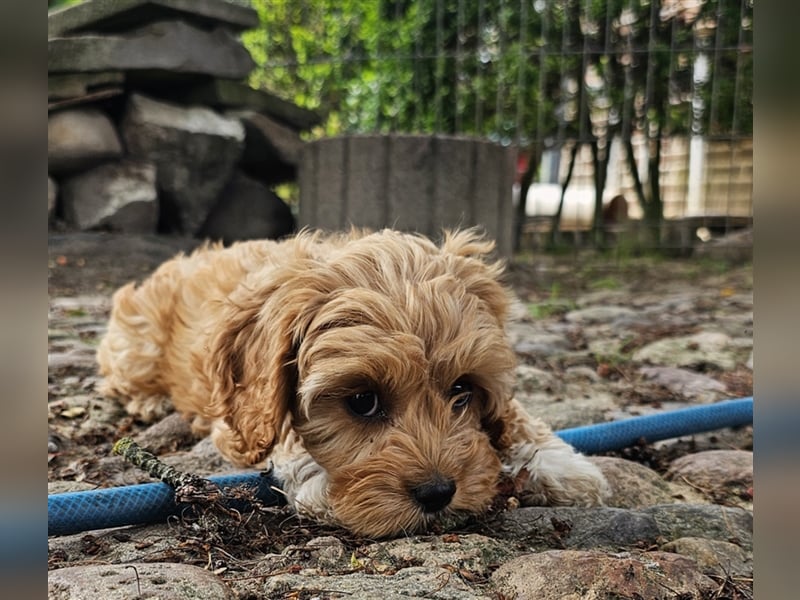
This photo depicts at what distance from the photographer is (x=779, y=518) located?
2.86ft

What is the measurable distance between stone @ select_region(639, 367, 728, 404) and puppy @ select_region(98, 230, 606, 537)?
1777mm

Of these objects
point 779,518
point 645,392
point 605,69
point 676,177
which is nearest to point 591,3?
point 605,69

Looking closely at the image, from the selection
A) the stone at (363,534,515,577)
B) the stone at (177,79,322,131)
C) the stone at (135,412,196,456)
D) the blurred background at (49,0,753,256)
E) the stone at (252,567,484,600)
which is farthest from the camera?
the blurred background at (49,0,753,256)

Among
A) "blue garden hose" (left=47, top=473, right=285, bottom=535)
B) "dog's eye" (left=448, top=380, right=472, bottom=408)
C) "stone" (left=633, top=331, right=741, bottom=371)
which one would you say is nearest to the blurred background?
"stone" (left=633, top=331, right=741, bottom=371)

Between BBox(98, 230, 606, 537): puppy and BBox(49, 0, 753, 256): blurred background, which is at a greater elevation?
BBox(49, 0, 753, 256): blurred background

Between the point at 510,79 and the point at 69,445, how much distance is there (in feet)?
35.5

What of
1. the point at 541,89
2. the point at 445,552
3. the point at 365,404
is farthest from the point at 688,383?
the point at 541,89

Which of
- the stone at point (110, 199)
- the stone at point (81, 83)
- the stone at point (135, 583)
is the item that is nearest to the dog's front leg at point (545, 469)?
the stone at point (135, 583)

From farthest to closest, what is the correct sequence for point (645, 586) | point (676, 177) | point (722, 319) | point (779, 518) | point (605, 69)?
point (676, 177) < point (605, 69) < point (722, 319) < point (645, 586) < point (779, 518)

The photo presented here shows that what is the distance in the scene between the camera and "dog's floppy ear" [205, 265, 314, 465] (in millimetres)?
3377

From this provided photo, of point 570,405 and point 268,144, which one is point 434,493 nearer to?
point 570,405

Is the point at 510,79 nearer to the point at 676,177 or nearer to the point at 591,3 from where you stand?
the point at 591,3

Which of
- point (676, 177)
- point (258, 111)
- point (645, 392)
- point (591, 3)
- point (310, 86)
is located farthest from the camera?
point (676, 177)

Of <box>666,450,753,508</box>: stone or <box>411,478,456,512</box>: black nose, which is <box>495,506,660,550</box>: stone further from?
<box>666,450,753,508</box>: stone
